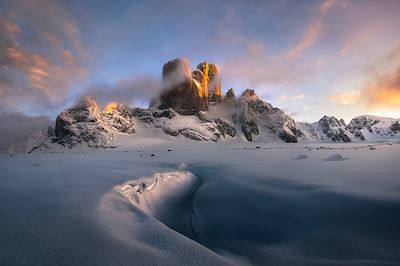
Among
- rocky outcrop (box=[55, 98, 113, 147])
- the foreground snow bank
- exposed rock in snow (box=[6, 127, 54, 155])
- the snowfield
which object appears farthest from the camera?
exposed rock in snow (box=[6, 127, 54, 155])

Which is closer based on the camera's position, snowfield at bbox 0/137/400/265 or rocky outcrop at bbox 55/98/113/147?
snowfield at bbox 0/137/400/265

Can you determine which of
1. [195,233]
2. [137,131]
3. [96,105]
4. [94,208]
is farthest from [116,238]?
[96,105]

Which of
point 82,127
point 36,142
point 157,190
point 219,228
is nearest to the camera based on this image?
point 219,228

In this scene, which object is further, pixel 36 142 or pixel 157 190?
pixel 36 142

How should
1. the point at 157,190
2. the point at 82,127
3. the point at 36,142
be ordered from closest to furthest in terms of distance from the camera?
the point at 157,190 → the point at 82,127 → the point at 36,142

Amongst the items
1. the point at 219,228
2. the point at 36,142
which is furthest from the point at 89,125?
the point at 219,228

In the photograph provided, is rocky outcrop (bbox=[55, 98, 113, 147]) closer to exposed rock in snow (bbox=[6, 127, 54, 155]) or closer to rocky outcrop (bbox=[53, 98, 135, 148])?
rocky outcrop (bbox=[53, 98, 135, 148])

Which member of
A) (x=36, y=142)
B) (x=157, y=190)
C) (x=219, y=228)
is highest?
(x=36, y=142)

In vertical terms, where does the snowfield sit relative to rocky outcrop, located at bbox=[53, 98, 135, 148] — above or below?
below

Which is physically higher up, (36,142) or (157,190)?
(36,142)

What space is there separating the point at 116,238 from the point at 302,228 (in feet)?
11.4

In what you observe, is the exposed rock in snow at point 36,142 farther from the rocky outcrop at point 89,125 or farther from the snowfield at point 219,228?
the snowfield at point 219,228

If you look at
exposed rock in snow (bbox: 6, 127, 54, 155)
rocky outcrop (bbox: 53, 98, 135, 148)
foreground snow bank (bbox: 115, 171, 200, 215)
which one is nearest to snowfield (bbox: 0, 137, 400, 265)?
foreground snow bank (bbox: 115, 171, 200, 215)

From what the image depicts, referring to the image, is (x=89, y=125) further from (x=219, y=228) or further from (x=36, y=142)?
(x=219, y=228)
